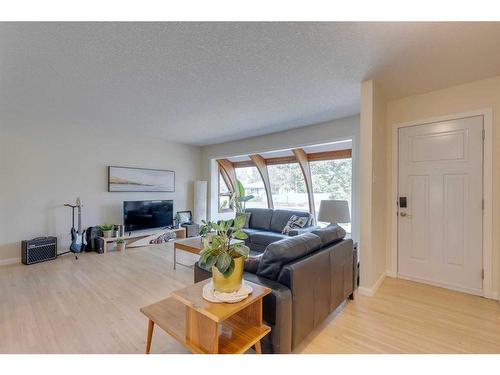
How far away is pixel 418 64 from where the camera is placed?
88.8 inches

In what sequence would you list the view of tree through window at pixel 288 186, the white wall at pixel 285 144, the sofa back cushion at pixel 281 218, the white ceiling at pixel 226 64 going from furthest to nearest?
the view of tree through window at pixel 288 186, the sofa back cushion at pixel 281 218, the white wall at pixel 285 144, the white ceiling at pixel 226 64

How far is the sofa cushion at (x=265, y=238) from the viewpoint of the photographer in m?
4.07

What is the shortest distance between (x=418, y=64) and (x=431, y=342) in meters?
2.43

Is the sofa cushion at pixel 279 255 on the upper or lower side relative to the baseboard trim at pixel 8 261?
upper

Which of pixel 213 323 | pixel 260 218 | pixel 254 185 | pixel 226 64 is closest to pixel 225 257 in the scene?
pixel 213 323

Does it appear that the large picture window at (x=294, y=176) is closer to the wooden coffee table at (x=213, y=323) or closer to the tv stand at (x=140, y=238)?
the tv stand at (x=140, y=238)

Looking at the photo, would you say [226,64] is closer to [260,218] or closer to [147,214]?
[260,218]

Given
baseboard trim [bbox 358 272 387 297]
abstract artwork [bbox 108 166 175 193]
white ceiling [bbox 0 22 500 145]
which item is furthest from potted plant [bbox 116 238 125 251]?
baseboard trim [bbox 358 272 387 297]

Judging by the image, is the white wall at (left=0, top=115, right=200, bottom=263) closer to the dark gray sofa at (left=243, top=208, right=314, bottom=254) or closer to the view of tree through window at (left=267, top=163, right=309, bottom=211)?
the dark gray sofa at (left=243, top=208, right=314, bottom=254)

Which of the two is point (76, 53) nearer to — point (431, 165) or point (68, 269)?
point (68, 269)

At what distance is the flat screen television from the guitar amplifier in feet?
3.95

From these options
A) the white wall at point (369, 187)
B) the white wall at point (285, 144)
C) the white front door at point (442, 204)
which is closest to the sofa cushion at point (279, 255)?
the white wall at point (369, 187)

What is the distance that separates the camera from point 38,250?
12.1 ft

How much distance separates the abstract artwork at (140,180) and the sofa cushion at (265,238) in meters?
2.67
